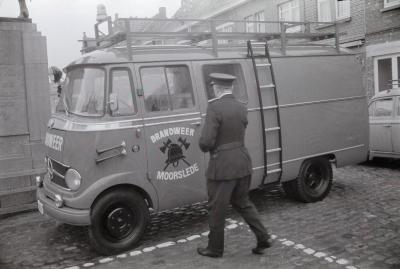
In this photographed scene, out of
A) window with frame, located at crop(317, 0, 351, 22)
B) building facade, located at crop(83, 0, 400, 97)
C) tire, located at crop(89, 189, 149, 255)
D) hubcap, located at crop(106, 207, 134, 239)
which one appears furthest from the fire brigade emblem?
window with frame, located at crop(317, 0, 351, 22)

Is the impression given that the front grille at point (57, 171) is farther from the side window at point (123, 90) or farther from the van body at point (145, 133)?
the side window at point (123, 90)

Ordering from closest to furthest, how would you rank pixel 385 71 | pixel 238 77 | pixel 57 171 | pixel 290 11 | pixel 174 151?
pixel 57 171 < pixel 174 151 < pixel 238 77 < pixel 385 71 < pixel 290 11

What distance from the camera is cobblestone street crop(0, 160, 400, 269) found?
5.21m

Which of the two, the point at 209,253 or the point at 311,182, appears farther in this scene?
the point at 311,182

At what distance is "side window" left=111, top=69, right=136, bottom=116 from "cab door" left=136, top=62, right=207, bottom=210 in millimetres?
145

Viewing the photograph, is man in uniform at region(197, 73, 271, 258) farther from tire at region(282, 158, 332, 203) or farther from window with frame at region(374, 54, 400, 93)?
window with frame at region(374, 54, 400, 93)

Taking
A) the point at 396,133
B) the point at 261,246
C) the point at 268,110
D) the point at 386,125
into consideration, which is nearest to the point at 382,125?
the point at 386,125

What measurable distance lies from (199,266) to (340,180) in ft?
16.4

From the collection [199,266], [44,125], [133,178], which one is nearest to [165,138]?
[133,178]

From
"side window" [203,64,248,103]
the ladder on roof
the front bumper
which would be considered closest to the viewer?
the front bumper

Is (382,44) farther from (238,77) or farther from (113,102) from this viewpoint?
(113,102)

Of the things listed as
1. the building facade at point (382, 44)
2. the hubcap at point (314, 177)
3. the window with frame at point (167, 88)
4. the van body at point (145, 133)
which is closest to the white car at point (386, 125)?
the hubcap at point (314, 177)

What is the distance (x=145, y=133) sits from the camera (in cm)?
572

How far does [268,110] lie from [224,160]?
206cm
